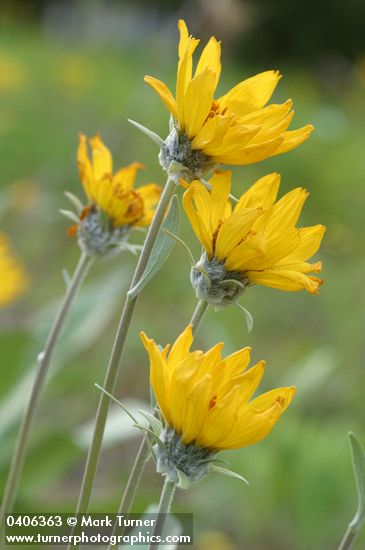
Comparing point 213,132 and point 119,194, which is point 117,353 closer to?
point 213,132

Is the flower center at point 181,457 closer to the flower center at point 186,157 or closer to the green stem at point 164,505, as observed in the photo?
the green stem at point 164,505

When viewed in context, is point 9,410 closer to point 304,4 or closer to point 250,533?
point 250,533

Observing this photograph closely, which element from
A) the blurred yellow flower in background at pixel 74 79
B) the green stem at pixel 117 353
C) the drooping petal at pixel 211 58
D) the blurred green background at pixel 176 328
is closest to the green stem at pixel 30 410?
the green stem at pixel 117 353

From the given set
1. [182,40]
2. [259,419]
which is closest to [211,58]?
[182,40]

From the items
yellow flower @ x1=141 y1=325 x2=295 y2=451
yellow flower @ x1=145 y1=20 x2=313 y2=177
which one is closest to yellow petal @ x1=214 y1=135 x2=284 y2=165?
yellow flower @ x1=145 y1=20 x2=313 y2=177

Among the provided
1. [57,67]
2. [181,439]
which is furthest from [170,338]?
[57,67]

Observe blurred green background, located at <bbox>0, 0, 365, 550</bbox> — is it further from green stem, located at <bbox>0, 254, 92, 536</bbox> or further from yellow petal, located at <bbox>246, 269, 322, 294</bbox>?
yellow petal, located at <bbox>246, 269, 322, 294</bbox>
